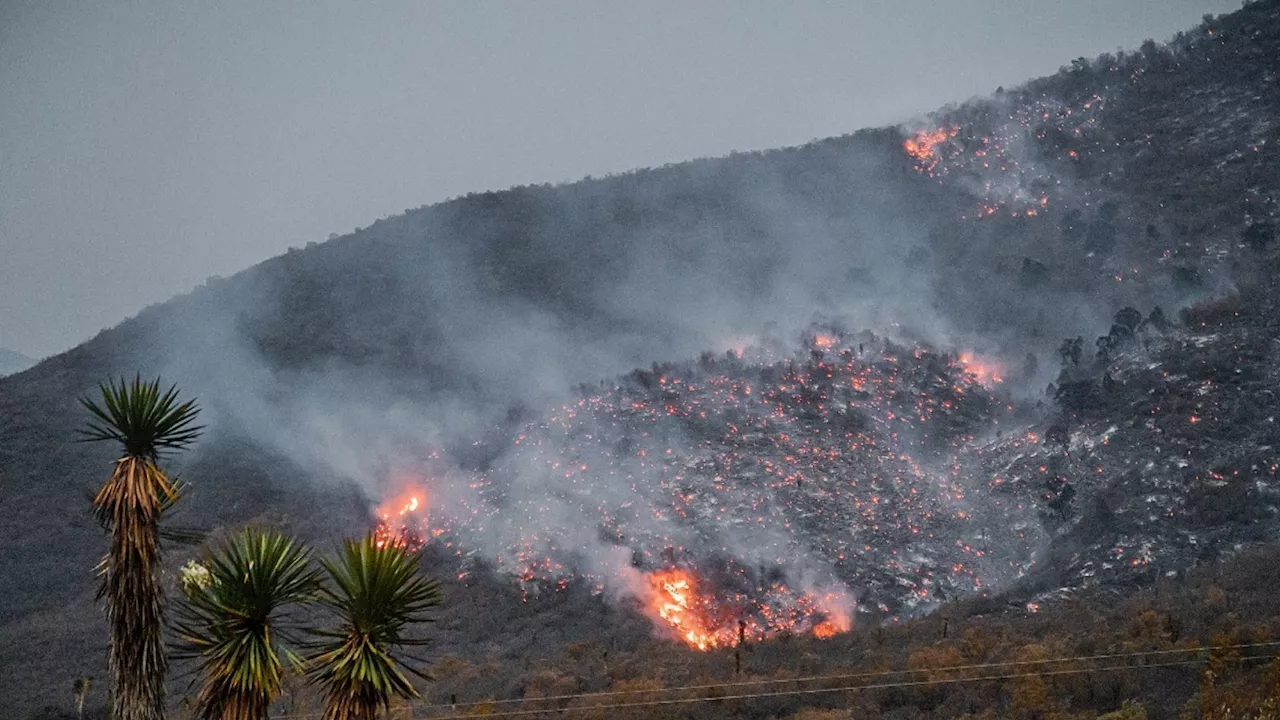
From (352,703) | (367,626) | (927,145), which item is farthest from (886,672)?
(927,145)

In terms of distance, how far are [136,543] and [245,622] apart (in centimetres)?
306

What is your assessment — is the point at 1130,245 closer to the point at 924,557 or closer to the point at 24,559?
the point at 924,557

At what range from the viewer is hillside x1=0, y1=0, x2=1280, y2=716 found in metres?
42.4

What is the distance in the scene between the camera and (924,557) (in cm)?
4391

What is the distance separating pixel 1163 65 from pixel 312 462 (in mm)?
79352

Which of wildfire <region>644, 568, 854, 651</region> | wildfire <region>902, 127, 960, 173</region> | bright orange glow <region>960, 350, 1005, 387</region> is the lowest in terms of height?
wildfire <region>644, 568, 854, 651</region>

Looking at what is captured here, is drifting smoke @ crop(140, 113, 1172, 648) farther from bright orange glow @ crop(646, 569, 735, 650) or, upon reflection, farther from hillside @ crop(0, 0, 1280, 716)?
hillside @ crop(0, 0, 1280, 716)

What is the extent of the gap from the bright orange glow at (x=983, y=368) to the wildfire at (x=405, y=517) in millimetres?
35929

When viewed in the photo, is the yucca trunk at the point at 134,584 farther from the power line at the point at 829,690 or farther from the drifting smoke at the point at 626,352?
the drifting smoke at the point at 626,352

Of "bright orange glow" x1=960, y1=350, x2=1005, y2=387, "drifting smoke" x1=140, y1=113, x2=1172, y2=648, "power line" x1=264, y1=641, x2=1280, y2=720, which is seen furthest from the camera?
"bright orange glow" x1=960, y1=350, x2=1005, y2=387

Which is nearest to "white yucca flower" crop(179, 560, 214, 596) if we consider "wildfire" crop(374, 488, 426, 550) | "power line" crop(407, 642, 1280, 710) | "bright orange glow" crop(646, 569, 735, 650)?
"power line" crop(407, 642, 1280, 710)

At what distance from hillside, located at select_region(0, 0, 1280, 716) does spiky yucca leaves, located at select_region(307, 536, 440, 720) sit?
89.3ft

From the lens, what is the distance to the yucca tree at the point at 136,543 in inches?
560

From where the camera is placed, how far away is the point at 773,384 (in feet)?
186
